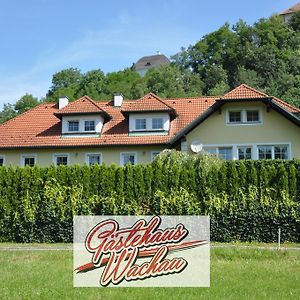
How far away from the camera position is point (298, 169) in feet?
68.6

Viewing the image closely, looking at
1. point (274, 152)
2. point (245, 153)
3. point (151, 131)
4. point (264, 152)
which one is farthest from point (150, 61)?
point (274, 152)

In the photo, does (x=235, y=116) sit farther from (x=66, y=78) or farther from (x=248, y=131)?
(x=66, y=78)

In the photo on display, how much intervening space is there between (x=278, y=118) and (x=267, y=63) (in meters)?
61.6

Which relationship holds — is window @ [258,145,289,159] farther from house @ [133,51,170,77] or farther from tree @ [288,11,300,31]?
house @ [133,51,170,77]

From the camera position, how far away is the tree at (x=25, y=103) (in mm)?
65438

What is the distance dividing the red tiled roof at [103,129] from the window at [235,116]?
3.53 feet

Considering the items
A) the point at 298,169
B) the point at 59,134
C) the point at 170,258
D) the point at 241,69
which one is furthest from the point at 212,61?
the point at 170,258

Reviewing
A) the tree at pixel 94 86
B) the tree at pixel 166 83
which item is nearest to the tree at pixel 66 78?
the tree at pixel 94 86

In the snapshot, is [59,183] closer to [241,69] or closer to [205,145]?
[205,145]

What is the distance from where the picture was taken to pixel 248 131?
27469 mm

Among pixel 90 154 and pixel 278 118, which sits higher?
pixel 278 118

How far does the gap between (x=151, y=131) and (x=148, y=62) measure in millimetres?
99132

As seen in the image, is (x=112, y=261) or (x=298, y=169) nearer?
(x=112, y=261)

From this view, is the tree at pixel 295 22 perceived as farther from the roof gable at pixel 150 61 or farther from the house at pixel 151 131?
the house at pixel 151 131
